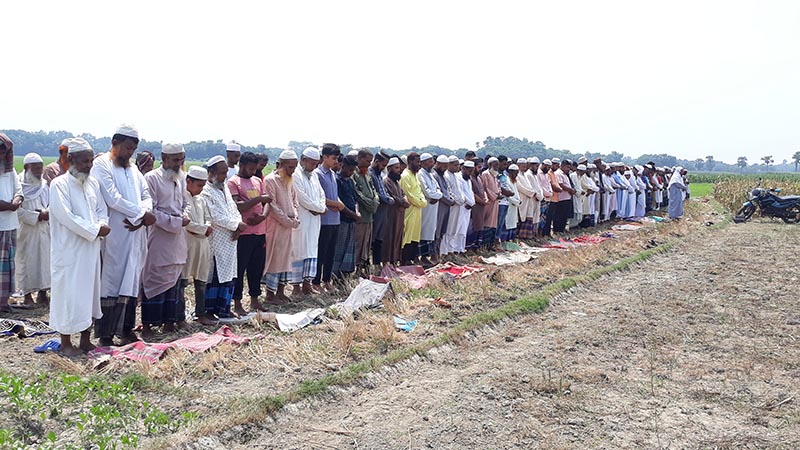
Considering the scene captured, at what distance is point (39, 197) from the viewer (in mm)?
6828

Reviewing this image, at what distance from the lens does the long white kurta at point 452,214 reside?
32.9ft

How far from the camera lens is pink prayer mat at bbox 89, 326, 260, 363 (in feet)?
15.4

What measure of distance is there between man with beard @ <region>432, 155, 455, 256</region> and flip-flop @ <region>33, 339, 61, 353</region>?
5.93m

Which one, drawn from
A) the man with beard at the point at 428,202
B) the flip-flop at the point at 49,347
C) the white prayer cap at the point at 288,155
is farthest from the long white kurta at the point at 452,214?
the flip-flop at the point at 49,347

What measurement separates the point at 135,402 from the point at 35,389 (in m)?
0.58

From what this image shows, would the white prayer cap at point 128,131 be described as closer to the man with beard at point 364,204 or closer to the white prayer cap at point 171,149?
the white prayer cap at point 171,149

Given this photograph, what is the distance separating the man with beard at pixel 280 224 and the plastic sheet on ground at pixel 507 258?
3.75 m

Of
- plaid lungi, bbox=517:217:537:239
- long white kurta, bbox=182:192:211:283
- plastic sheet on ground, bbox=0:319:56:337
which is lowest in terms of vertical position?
plastic sheet on ground, bbox=0:319:56:337

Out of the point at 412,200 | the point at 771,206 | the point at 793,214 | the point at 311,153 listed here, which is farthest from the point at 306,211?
the point at 793,214

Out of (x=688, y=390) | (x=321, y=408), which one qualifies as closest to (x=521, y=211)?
(x=688, y=390)

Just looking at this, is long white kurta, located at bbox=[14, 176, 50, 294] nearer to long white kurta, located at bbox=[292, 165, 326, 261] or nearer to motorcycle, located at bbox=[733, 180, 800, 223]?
long white kurta, located at bbox=[292, 165, 326, 261]

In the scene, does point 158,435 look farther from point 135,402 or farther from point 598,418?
point 598,418

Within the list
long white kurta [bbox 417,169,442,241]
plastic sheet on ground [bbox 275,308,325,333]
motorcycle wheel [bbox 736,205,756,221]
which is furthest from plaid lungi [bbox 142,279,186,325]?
motorcycle wheel [bbox 736,205,756,221]

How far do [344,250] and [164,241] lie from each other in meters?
2.81
